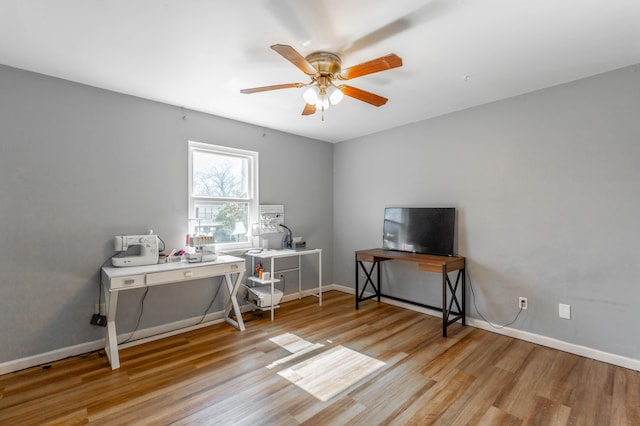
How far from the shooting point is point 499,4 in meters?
1.71

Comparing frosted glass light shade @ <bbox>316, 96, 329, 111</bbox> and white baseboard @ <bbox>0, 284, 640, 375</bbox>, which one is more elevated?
frosted glass light shade @ <bbox>316, 96, 329, 111</bbox>

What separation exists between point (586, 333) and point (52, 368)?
4.61 meters

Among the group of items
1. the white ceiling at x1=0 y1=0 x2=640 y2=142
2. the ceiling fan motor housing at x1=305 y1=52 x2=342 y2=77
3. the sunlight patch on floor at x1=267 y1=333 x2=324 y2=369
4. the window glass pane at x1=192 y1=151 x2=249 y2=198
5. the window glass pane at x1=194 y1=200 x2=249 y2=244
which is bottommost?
the sunlight patch on floor at x1=267 y1=333 x2=324 y2=369

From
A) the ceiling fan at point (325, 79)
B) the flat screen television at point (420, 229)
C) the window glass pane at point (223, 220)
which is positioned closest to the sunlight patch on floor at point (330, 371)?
the flat screen television at point (420, 229)

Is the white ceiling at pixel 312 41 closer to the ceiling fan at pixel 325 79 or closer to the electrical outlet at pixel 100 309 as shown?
the ceiling fan at pixel 325 79

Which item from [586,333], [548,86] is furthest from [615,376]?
[548,86]

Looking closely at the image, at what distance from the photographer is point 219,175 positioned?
146 inches

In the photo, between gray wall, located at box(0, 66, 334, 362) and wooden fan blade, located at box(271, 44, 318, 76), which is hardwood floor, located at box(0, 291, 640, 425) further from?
wooden fan blade, located at box(271, 44, 318, 76)

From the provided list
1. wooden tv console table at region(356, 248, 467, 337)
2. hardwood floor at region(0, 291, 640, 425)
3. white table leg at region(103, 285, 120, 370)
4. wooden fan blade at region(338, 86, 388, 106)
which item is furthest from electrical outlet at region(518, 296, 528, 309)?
white table leg at region(103, 285, 120, 370)

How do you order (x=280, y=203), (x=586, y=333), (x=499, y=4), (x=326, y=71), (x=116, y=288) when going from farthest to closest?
1. (x=280, y=203)
2. (x=586, y=333)
3. (x=116, y=288)
4. (x=326, y=71)
5. (x=499, y=4)

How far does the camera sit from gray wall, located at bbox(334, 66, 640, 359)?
247cm

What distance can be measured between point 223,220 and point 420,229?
2490mm

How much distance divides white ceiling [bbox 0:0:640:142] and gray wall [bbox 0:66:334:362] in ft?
0.89

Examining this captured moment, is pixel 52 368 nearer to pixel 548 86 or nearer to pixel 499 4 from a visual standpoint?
pixel 499 4
